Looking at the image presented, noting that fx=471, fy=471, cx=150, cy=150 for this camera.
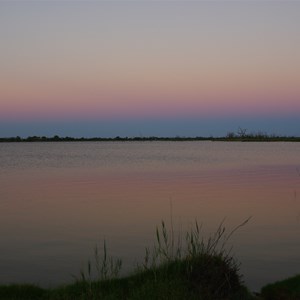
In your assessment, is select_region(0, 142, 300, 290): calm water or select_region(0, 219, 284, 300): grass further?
select_region(0, 142, 300, 290): calm water

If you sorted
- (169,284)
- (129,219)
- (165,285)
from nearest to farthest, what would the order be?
(165,285) → (169,284) → (129,219)

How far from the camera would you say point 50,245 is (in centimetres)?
1350

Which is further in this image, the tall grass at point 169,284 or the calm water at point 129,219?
the calm water at point 129,219

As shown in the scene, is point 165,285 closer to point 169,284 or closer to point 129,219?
point 169,284

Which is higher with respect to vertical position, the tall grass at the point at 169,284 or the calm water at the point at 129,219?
the tall grass at the point at 169,284

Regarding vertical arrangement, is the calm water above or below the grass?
below

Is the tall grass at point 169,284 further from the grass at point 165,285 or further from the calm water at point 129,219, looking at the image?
the calm water at point 129,219

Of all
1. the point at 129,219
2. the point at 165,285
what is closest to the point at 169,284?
the point at 165,285

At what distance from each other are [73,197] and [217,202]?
724 cm

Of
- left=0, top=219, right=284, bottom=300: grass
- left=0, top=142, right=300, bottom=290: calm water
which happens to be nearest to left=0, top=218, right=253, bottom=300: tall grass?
left=0, top=219, right=284, bottom=300: grass

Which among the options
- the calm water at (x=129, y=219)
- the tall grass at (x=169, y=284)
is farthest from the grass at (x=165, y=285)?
the calm water at (x=129, y=219)

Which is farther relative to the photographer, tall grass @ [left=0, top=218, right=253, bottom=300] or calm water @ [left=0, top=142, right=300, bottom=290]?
calm water @ [left=0, top=142, right=300, bottom=290]

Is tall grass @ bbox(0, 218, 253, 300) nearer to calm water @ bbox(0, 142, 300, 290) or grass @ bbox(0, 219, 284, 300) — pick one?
grass @ bbox(0, 219, 284, 300)

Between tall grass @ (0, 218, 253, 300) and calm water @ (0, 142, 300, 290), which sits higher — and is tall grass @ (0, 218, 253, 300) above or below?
above
